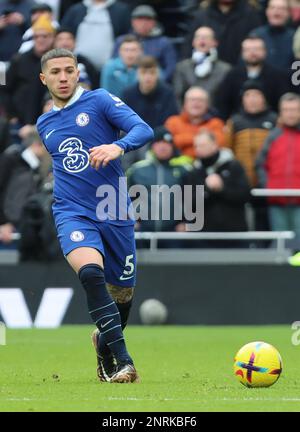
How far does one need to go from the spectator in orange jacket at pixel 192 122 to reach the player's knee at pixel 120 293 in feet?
23.0

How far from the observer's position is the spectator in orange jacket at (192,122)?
687 inches

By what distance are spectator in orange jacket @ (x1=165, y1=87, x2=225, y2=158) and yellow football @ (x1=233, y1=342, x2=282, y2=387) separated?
776cm

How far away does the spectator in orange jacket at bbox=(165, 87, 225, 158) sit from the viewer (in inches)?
687

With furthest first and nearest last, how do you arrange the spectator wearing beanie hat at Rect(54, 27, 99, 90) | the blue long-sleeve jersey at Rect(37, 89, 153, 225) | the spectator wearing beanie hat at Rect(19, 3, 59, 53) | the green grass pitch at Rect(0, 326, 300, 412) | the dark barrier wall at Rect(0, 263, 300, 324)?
the spectator wearing beanie hat at Rect(19, 3, 59, 53)
the spectator wearing beanie hat at Rect(54, 27, 99, 90)
the dark barrier wall at Rect(0, 263, 300, 324)
the blue long-sleeve jersey at Rect(37, 89, 153, 225)
the green grass pitch at Rect(0, 326, 300, 412)

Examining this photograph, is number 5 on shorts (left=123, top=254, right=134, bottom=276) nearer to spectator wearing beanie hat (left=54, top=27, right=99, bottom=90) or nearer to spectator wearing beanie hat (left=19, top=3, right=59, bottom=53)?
spectator wearing beanie hat (left=54, top=27, right=99, bottom=90)

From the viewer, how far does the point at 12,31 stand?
1989 cm

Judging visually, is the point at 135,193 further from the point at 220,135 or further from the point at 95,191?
the point at 95,191

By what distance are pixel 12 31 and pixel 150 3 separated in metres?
2.45

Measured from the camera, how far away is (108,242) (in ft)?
33.8

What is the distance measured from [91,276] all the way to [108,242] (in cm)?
54

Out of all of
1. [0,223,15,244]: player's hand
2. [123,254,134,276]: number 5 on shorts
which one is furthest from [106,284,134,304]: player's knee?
[0,223,15,244]: player's hand

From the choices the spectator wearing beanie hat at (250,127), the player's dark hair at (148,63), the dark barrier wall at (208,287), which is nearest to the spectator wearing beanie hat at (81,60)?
the player's dark hair at (148,63)
